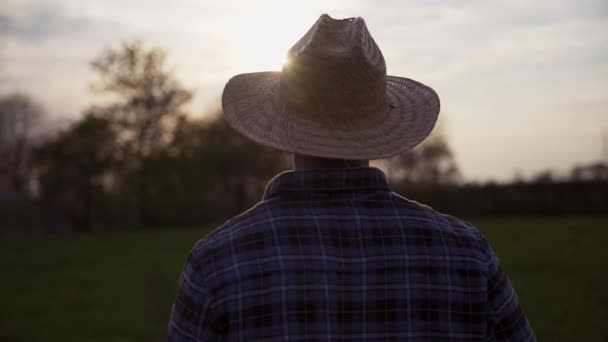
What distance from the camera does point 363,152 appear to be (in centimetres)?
165

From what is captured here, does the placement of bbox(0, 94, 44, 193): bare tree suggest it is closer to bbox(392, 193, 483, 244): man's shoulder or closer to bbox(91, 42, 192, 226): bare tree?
bbox(91, 42, 192, 226): bare tree

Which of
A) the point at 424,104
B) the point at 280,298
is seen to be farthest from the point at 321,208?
the point at 424,104

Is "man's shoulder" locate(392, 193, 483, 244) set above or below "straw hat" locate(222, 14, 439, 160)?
below

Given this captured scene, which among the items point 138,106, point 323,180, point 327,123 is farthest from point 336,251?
point 138,106

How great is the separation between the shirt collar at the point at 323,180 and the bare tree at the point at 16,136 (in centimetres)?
5773

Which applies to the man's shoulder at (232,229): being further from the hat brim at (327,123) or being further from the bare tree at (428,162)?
the bare tree at (428,162)

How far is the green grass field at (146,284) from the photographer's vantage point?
7.80m

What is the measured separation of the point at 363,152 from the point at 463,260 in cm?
36

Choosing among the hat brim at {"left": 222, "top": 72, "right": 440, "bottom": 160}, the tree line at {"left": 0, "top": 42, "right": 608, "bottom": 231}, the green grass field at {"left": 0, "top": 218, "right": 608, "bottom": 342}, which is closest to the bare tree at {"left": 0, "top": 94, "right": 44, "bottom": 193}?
the tree line at {"left": 0, "top": 42, "right": 608, "bottom": 231}

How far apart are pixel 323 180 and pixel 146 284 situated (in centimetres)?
1069

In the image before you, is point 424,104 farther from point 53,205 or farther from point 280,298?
point 53,205

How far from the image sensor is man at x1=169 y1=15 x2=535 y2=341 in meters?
1.49

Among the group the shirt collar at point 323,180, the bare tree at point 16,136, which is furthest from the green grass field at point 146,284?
the bare tree at point 16,136

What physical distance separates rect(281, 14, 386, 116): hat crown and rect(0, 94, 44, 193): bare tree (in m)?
57.6
